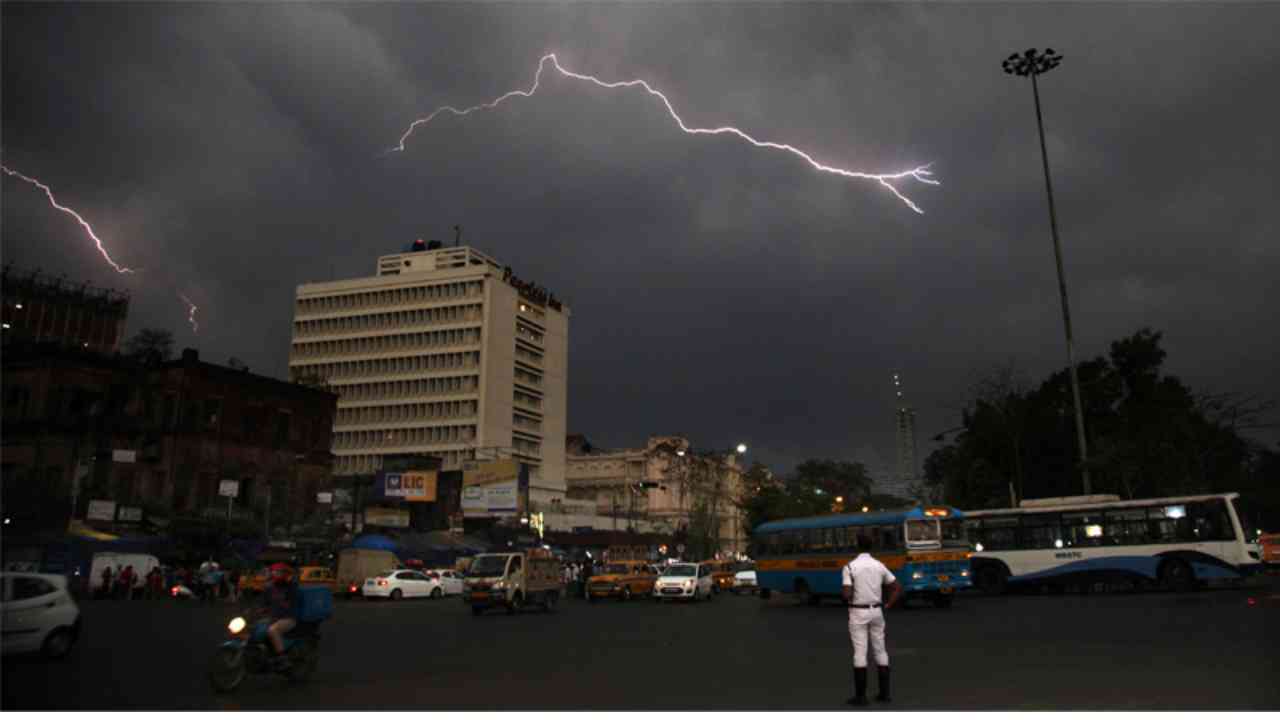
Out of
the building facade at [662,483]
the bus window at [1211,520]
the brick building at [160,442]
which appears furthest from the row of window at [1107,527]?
the building facade at [662,483]

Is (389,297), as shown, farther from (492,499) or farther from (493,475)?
(492,499)

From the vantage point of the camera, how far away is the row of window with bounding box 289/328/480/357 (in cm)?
10475

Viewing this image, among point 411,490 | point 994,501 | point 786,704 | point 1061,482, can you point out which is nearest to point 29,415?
point 411,490

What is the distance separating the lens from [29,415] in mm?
41375

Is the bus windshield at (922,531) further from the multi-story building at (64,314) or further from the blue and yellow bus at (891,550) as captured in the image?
the multi-story building at (64,314)

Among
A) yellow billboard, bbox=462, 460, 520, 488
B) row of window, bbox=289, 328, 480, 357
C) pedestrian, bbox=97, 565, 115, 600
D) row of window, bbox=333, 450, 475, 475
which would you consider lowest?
pedestrian, bbox=97, 565, 115, 600

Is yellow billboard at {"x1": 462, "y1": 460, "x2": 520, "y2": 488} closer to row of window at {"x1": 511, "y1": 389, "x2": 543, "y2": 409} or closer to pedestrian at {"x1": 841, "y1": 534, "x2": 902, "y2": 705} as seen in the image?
row of window at {"x1": 511, "y1": 389, "x2": 543, "y2": 409}

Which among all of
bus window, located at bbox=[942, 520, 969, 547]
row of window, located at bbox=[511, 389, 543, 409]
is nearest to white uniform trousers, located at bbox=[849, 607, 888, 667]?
bus window, located at bbox=[942, 520, 969, 547]

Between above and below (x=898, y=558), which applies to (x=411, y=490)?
above

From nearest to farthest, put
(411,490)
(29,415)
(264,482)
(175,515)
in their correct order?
(29,415) → (175,515) → (264,482) → (411,490)

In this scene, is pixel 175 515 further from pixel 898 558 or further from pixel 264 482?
pixel 898 558

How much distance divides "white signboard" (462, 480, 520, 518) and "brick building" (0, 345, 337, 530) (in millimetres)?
10896

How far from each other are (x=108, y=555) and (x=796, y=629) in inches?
1214

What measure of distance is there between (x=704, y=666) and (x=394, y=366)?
98.4m
